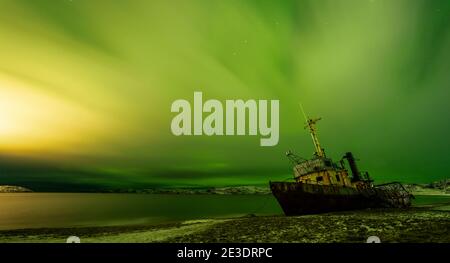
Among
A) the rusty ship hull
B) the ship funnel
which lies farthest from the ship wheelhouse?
the ship funnel

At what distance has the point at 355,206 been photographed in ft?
80.4

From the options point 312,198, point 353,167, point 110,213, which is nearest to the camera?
point 312,198

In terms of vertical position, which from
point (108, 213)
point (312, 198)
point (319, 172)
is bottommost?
point (108, 213)

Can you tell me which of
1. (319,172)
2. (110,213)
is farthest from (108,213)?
(319,172)

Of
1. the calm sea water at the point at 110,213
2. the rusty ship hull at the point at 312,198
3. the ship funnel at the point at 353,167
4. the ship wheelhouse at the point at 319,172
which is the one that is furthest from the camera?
the calm sea water at the point at 110,213

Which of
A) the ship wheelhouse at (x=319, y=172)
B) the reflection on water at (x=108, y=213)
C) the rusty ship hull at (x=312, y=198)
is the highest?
the ship wheelhouse at (x=319, y=172)

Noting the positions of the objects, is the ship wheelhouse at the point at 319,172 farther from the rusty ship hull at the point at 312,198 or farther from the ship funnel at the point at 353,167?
the ship funnel at the point at 353,167

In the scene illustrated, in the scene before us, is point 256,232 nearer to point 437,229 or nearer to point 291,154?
point 437,229

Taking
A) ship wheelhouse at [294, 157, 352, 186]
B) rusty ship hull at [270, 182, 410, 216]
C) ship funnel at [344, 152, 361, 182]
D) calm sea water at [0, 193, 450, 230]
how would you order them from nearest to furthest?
rusty ship hull at [270, 182, 410, 216] < ship wheelhouse at [294, 157, 352, 186] < ship funnel at [344, 152, 361, 182] < calm sea water at [0, 193, 450, 230]

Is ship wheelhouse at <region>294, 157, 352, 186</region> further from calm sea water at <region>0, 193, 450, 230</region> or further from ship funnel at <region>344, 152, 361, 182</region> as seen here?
calm sea water at <region>0, 193, 450, 230</region>

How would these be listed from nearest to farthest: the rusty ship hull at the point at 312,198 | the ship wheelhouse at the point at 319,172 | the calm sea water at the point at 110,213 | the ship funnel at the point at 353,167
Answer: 1. the rusty ship hull at the point at 312,198
2. the ship wheelhouse at the point at 319,172
3. the ship funnel at the point at 353,167
4. the calm sea water at the point at 110,213

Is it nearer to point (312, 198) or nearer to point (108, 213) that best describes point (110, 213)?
point (108, 213)

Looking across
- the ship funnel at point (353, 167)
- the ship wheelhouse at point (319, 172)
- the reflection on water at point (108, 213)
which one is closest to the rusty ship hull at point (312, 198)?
the ship wheelhouse at point (319, 172)
